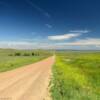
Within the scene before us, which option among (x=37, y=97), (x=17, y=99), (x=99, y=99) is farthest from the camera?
(x=99, y=99)

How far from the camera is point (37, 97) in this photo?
11.8m

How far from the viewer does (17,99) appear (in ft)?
36.0

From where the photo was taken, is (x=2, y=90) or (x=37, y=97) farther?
(x=2, y=90)

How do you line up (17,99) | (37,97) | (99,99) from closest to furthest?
(17,99) < (37,97) < (99,99)

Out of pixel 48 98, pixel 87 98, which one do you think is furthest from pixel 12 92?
pixel 87 98

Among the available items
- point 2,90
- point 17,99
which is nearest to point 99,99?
point 17,99

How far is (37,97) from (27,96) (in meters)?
0.69

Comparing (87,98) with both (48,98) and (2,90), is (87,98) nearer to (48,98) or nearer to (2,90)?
(48,98)

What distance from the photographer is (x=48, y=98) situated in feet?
37.9

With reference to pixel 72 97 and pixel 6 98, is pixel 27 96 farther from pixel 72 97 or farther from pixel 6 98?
pixel 72 97

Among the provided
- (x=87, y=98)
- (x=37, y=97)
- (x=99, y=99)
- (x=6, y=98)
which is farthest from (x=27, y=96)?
(x=99, y=99)

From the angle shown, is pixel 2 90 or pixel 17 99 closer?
pixel 17 99

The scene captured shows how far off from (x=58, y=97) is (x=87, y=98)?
6.88 feet

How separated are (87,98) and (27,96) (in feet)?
13.6
